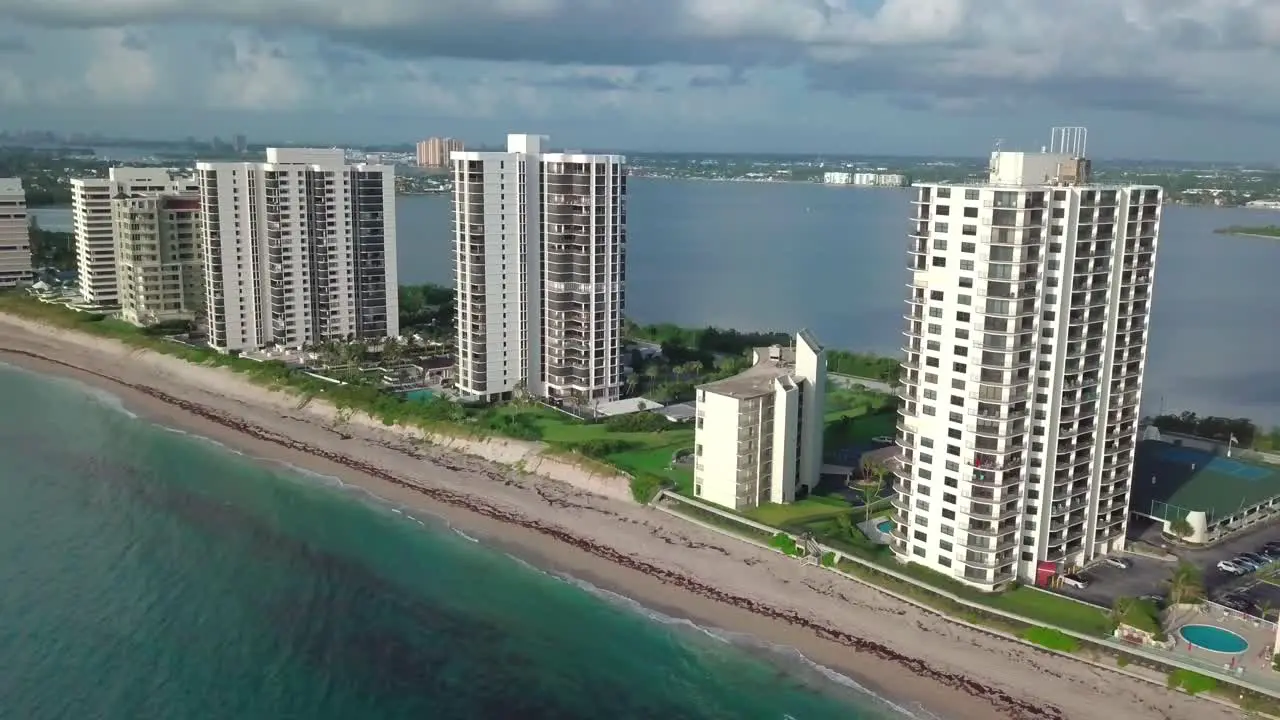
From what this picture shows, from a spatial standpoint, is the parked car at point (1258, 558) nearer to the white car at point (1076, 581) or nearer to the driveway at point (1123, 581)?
the driveway at point (1123, 581)

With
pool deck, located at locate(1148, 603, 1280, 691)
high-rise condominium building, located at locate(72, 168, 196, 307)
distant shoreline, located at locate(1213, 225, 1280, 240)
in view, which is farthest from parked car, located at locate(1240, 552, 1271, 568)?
distant shoreline, located at locate(1213, 225, 1280, 240)

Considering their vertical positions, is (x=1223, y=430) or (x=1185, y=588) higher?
(x=1223, y=430)

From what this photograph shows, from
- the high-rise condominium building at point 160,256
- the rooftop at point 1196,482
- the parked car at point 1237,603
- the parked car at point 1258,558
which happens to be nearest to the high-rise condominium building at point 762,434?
the rooftop at point 1196,482

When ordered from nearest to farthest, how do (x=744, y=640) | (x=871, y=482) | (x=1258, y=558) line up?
(x=744, y=640) → (x=1258, y=558) → (x=871, y=482)

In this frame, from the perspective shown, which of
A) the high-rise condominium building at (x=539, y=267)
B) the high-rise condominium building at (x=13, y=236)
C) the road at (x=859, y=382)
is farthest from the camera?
the high-rise condominium building at (x=13, y=236)

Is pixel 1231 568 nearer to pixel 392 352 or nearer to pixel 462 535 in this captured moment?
pixel 462 535

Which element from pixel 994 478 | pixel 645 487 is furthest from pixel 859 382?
pixel 994 478
